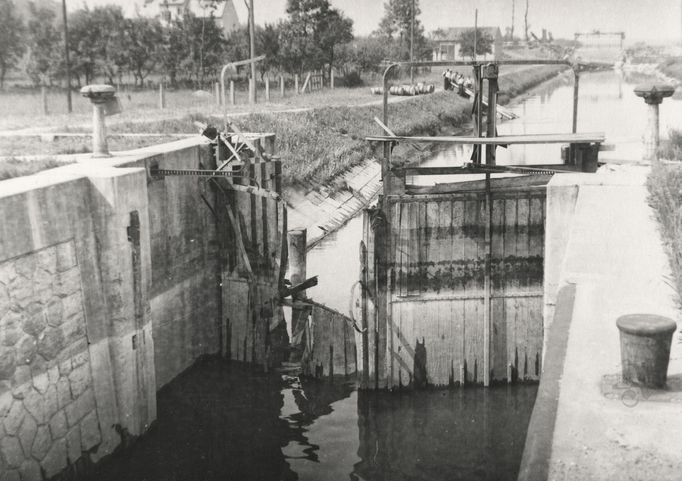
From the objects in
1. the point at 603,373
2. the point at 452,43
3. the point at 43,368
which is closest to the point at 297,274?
the point at 43,368

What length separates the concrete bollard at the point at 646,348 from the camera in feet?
14.4

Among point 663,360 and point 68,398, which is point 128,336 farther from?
point 663,360

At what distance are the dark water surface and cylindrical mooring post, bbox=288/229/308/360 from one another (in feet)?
2.33

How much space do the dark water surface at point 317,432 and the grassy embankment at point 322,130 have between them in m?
4.69

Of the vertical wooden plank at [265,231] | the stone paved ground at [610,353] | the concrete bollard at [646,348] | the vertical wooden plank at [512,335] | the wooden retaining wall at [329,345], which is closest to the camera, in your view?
the stone paved ground at [610,353]

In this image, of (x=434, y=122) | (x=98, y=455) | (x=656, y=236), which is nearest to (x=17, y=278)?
(x=98, y=455)

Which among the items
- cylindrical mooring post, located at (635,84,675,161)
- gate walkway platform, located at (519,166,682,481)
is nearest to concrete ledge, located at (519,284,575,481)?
gate walkway platform, located at (519,166,682,481)

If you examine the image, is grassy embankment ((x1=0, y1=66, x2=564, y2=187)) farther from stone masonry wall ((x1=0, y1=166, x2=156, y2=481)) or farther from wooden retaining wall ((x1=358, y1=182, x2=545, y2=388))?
stone masonry wall ((x1=0, y1=166, x2=156, y2=481))

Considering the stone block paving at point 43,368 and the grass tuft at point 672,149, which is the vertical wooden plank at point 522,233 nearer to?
the grass tuft at point 672,149

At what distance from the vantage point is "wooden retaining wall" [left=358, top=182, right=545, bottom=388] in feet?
38.8

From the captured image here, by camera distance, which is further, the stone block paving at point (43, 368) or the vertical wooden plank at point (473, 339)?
the vertical wooden plank at point (473, 339)

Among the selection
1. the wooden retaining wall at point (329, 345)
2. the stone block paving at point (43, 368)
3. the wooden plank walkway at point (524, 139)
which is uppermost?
the wooden plank walkway at point (524, 139)

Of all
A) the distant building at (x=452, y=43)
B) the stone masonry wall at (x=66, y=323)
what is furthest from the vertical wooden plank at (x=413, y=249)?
the distant building at (x=452, y=43)

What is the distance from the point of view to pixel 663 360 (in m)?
4.54
